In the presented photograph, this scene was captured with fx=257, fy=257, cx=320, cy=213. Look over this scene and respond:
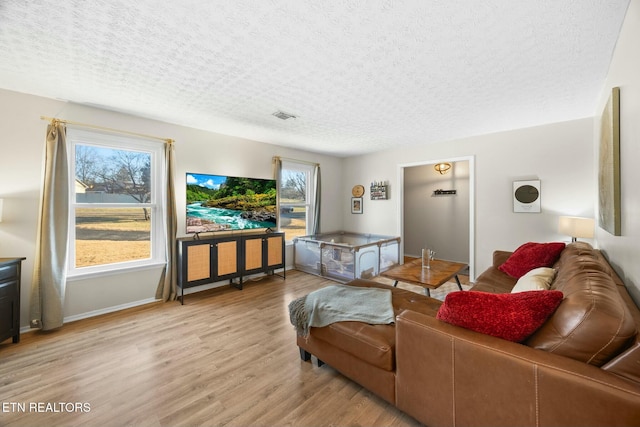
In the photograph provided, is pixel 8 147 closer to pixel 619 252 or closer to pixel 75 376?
pixel 75 376

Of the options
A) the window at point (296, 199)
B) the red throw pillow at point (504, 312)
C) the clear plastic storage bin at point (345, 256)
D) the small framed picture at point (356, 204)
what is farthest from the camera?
the small framed picture at point (356, 204)

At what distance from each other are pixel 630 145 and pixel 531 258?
5.23ft

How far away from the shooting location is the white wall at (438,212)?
5422mm

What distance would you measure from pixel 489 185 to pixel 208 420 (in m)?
4.42

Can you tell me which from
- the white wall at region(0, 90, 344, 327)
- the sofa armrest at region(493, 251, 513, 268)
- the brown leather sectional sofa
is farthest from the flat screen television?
the sofa armrest at region(493, 251, 513, 268)

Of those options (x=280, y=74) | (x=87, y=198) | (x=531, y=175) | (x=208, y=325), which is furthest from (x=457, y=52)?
(x=87, y=198)

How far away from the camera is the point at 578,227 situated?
9.73ft

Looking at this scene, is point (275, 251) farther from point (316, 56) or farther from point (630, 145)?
point (630, 145)

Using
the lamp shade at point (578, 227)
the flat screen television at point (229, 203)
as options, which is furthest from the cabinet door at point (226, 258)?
the lamp shade at point (578, 227)

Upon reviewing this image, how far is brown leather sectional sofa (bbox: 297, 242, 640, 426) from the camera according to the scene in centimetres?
92

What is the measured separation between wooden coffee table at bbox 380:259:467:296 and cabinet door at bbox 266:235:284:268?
6.46 feet

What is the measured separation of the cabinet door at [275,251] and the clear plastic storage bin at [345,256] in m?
0.63

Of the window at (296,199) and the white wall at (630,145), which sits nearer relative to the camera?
the white wall at (630,145)

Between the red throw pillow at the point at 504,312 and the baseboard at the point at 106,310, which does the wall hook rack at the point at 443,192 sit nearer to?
the red throw pillow at the point at 504,312
